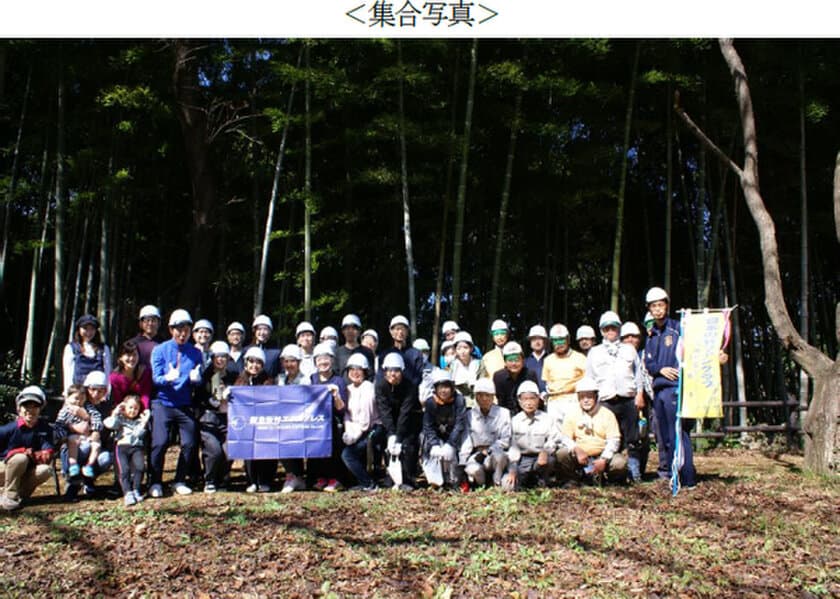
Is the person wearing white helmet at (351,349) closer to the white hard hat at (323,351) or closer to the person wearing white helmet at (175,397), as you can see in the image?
the white hard hat at (323,351)

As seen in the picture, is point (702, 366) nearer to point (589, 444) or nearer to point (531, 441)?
point (589, 444)

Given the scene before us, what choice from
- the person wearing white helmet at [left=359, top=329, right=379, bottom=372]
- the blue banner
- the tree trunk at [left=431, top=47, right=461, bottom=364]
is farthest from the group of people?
the tree trunk at [left=431, top=47, right=461, bottom=364]

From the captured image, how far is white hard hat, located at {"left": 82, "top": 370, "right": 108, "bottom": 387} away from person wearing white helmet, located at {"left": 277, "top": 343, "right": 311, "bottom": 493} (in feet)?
4.60

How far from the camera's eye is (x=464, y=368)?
21.5 ft

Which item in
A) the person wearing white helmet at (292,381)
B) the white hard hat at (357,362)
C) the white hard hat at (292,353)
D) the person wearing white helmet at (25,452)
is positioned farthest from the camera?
the white hard hat at (292,353)

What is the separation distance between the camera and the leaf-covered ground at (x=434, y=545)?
11.2ft

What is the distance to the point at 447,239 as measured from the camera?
11.0 meters

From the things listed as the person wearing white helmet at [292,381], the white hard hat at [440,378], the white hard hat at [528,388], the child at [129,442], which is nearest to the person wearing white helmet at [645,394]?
the white hard hat at [528,388]

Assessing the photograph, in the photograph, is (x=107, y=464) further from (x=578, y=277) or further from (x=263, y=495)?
(x=578, y=277)

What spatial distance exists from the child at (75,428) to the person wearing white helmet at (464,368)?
3069 millimetres

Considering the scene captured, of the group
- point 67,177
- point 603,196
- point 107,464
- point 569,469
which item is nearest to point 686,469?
point 569,469

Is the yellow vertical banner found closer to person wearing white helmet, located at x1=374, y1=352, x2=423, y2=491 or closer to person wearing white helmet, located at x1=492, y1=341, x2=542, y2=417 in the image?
person wearing white helmet, located at x1=492, y1=341, x2=542, y2=417

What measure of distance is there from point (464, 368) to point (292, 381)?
1.60m

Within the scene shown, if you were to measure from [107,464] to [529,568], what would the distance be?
3.59m
